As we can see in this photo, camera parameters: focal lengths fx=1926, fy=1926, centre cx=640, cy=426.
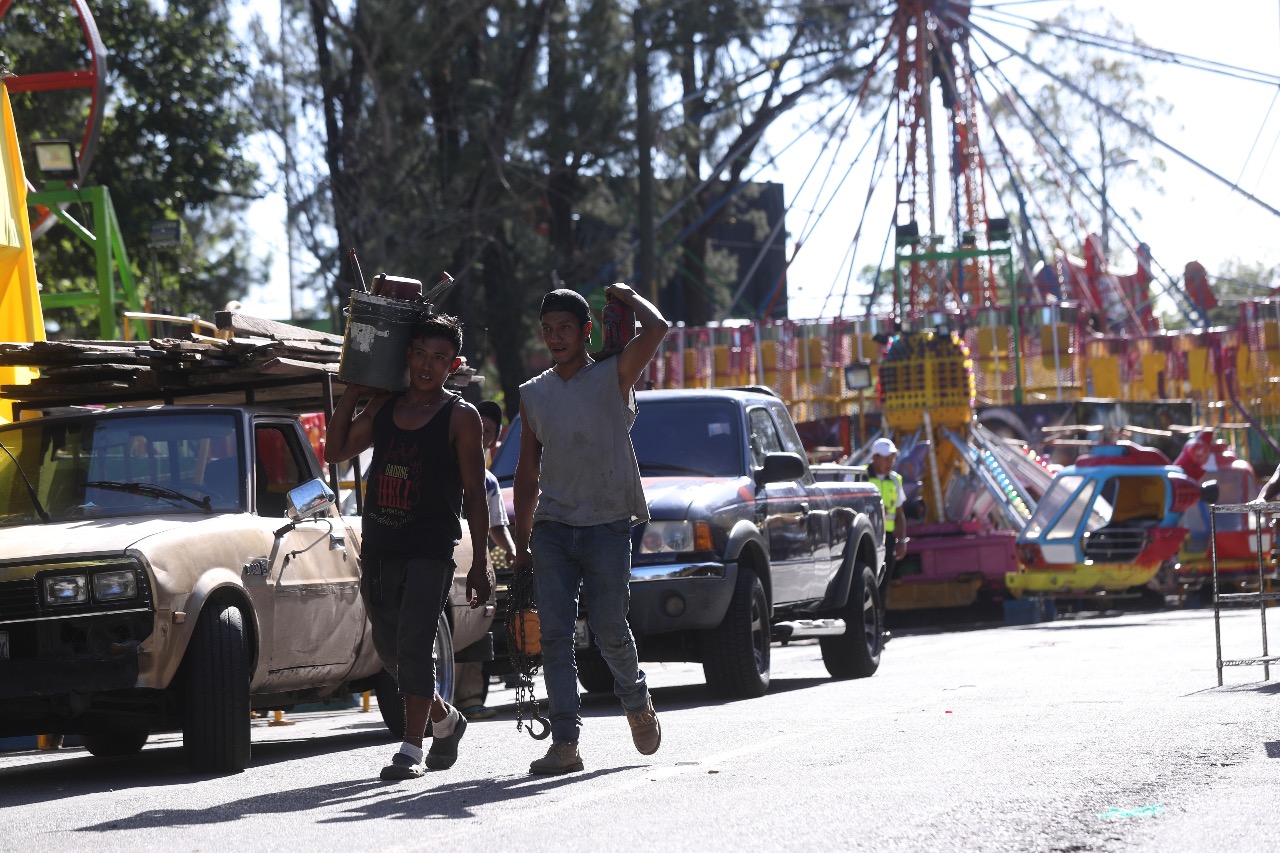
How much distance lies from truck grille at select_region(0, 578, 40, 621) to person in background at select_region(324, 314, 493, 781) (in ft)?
4.42

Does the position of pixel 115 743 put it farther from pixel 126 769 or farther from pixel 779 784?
pixel 779 784

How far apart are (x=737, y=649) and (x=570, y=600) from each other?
3835 mm

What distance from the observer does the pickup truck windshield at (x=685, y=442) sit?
12359mm

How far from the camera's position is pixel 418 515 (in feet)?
24.9

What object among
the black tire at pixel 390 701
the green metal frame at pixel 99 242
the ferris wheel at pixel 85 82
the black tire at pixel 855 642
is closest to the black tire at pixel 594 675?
the black tire at pixel 855 642

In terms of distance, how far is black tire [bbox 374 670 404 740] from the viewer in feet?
32.3

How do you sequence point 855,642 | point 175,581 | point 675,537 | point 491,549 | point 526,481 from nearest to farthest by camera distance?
1. point 526,481
2. point 175,581
3. point 675,537
4. point 491,549
5. point 855,642

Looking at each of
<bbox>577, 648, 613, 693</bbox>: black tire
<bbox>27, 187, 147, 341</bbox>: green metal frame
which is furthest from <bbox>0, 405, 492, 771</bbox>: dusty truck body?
<bbox>27, 187, 147, 341</bbox>: green metal frame

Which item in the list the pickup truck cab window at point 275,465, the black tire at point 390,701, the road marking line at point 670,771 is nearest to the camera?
the road marking line at point 670,771

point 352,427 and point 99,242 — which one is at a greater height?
point 99,242

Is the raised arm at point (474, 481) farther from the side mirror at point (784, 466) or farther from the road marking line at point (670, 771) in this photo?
the side mirror at point (784, 466)

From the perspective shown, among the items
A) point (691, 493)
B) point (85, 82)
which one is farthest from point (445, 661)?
point (85, 82)

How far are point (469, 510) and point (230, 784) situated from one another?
1518 millimetres

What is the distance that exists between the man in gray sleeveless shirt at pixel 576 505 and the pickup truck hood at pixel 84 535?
1.66m
